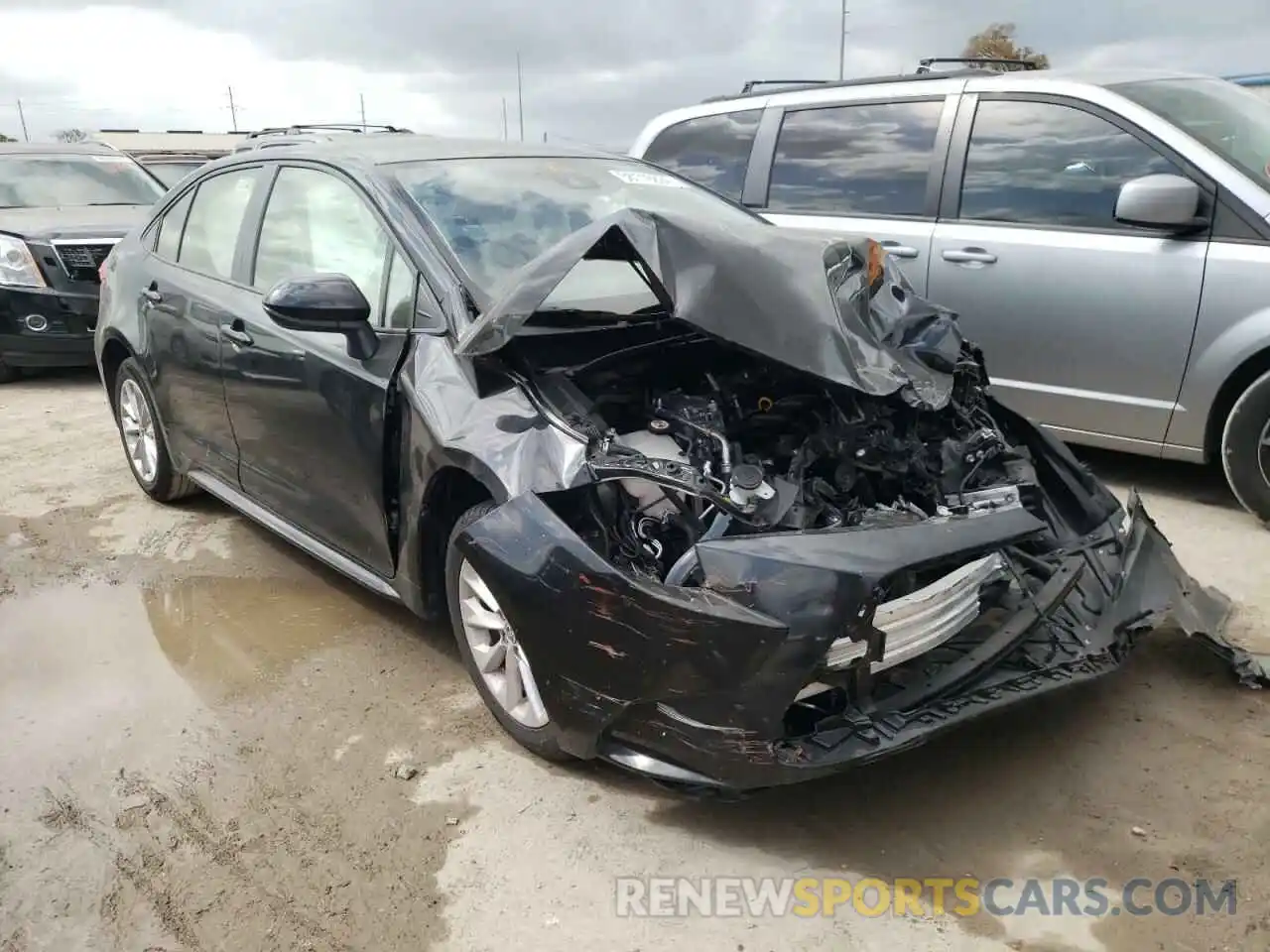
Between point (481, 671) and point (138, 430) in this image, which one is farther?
point (138, 430)

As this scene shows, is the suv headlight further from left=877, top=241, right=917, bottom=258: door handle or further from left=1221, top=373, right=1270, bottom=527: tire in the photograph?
left=1221, top=373, right=1270, bottom=527: tire

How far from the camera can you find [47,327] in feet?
27.5

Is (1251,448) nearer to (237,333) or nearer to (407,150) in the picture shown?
(407,150)

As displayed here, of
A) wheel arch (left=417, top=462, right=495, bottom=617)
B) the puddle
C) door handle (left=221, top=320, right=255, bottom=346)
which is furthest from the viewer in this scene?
door handle (left=221, top=320, right=255, bottom=346)

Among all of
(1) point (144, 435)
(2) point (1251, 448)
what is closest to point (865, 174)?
(2) point (1251, 448)

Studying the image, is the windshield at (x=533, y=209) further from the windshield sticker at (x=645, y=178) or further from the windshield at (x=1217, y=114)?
the windshield at (x=1217, y=114)

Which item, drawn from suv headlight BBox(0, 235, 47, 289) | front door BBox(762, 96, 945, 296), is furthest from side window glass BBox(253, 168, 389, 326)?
suv headlight BBox(0, 235, 47, 289)

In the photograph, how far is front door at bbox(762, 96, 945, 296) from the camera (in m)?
5.32

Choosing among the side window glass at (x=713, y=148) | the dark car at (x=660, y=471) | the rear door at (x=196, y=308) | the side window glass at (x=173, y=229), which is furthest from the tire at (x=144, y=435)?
the side window glass at (x=713, y=148)

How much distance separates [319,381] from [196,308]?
3.79ft

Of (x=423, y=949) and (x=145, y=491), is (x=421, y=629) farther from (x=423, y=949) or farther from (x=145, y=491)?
(x=145, y=491)

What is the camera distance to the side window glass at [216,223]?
4.27 metres

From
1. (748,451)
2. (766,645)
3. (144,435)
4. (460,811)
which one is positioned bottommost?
(460,811)

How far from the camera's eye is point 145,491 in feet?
17.9
